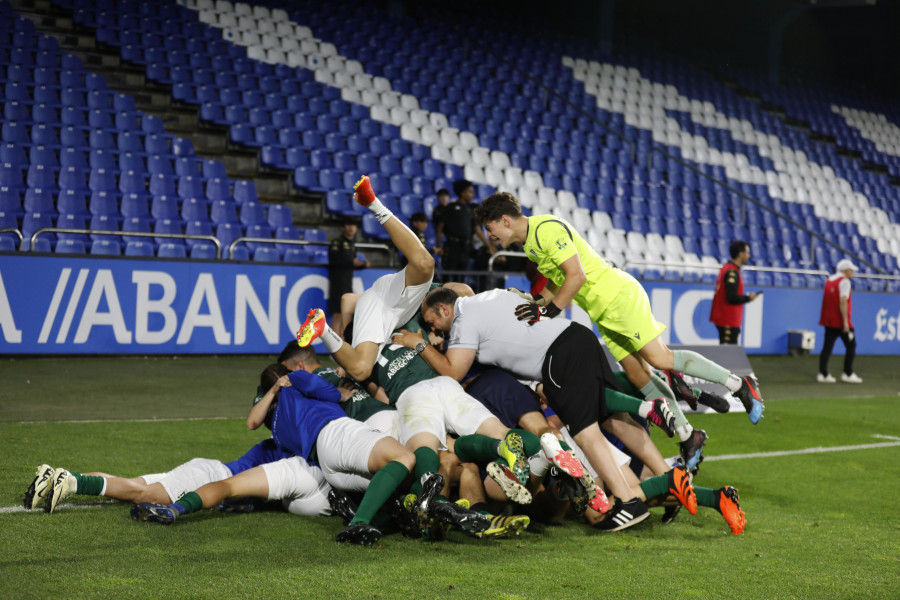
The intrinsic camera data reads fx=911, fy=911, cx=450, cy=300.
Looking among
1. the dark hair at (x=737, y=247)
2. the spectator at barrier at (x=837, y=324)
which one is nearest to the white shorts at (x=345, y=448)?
the dark hair at (x=737, y=247)

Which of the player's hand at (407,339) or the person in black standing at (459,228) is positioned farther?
the person in black standing at (459,228)

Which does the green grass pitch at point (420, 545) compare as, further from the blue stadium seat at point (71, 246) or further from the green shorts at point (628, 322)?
the blue stadium seat at point (71, 246)

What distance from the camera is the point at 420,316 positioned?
20.2ft

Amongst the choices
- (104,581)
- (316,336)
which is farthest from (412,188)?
(104,581)

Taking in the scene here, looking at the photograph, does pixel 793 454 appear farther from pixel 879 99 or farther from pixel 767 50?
pixel 879 99

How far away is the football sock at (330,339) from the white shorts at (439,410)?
468 millimetres

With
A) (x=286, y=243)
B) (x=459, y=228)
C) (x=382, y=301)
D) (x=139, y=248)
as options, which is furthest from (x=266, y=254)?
(x=382, y=301)

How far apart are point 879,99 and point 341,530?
31.4 meters

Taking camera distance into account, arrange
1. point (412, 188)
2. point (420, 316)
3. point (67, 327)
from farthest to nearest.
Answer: point (412, 188)
point (67, 327)
point (420, 316)

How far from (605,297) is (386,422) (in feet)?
6.53

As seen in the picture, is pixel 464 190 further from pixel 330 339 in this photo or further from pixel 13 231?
pixel 330 339

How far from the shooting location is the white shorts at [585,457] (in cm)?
520

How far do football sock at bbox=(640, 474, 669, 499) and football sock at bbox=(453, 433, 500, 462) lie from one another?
0.95 meters

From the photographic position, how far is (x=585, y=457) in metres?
5.24
